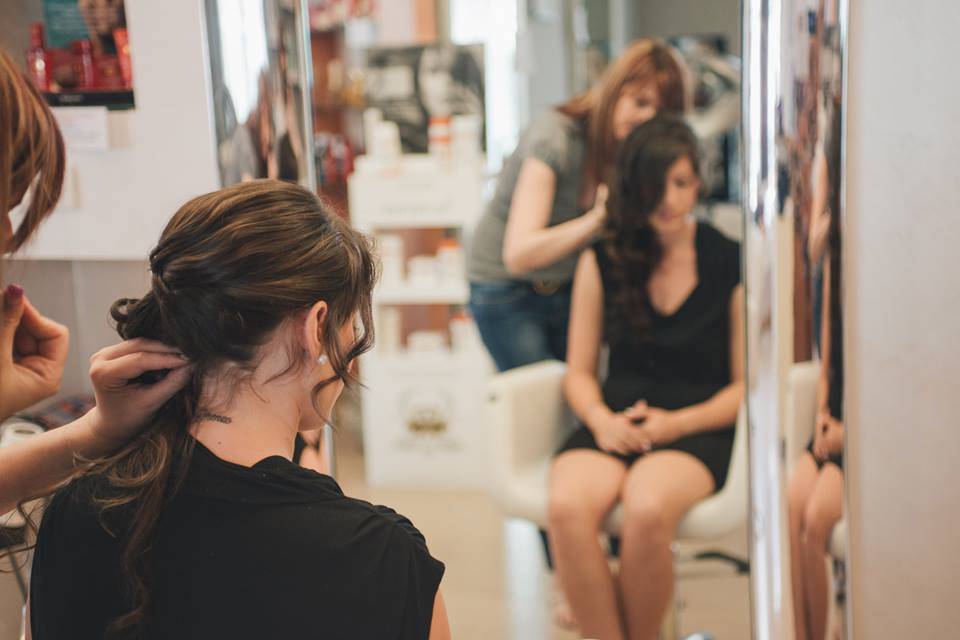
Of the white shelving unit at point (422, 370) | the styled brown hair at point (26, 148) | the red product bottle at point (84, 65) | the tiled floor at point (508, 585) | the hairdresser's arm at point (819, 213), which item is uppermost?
the red product bottle at point (84, 65)

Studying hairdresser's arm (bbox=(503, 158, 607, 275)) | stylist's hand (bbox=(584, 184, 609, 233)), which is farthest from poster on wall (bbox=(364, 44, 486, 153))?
stylist's hand (bbox=(584, 184, 609, 233))

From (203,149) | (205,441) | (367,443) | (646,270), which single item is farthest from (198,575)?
(367,443)

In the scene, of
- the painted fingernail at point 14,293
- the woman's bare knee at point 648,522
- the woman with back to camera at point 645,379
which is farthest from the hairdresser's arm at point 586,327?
the painted fingernail at point 14,293

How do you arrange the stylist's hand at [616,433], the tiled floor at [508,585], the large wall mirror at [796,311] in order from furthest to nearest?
the tiled floor at [508,585] → the stylist's hand at [616,433] → the large wall mirror at [796,311]

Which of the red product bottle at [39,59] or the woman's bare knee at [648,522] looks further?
the woman's bare knee at [648,522]

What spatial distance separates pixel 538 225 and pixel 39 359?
1089 mm

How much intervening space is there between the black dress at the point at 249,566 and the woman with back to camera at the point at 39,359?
0.08 meters

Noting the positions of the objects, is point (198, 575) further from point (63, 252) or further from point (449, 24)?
point (449, 24)

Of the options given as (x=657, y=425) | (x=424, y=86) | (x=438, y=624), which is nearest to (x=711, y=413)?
(x=657, y=425)

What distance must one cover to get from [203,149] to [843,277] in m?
0.76

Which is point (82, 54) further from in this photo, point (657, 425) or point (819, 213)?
point (657, 425)

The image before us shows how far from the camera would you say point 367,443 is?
273 cm

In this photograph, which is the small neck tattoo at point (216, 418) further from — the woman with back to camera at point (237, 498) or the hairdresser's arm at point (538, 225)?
the hairdresser's arm at point (538, 225)

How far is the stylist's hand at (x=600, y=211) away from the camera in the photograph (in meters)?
1.81
